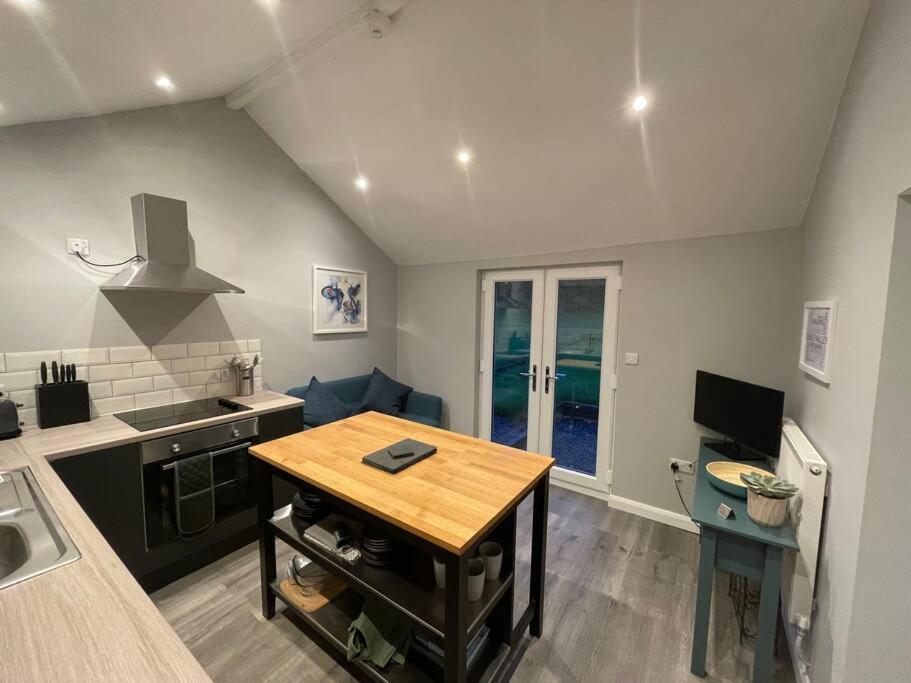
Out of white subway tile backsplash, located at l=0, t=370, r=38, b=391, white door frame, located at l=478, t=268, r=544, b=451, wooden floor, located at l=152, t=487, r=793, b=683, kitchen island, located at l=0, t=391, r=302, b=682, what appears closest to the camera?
kitchen island, located at l=0, t=391, r=302, b=682

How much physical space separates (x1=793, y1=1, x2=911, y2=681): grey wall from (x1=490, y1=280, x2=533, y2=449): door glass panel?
2.21m

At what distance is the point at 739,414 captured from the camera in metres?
2.33

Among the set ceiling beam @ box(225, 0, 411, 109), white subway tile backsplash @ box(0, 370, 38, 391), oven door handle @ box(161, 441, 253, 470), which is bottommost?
oven door handle @ box(161, 441, 253, 470)

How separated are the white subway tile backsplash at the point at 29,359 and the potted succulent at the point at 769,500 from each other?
12.3ft

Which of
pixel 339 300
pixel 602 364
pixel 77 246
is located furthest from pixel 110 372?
pixel 602 364

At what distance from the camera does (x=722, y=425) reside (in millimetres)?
2453

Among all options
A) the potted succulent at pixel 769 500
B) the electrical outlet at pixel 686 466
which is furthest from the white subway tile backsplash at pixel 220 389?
the electrical outlet at pixel 686 466

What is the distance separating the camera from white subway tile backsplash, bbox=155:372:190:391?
8.49ft

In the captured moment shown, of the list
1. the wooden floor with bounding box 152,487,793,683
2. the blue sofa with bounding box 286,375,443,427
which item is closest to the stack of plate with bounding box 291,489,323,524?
the wooden floor with bounding box 152,487,793,683

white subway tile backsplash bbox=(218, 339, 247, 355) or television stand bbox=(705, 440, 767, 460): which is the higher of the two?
white subway tile backsplash bbox=(218, 339, 247, 355)

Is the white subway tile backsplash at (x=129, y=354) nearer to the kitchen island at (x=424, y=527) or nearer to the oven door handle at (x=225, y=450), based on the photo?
the oven door handle at (x=225, y=450)

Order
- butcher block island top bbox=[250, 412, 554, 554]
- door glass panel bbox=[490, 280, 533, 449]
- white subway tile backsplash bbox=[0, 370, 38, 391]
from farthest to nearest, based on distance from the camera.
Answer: door glass panel bbox=[490, 280, 533, 449]
white subway tile backsplash bbox=[0, 370, 38, 391]
butcher block island top bbox=[250, 412, 554, 554]

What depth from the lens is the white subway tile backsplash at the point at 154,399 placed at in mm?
2500

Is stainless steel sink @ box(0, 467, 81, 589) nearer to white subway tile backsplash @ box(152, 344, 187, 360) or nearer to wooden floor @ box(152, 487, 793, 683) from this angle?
wooden floor @ box(152, 487, 793, 683)
